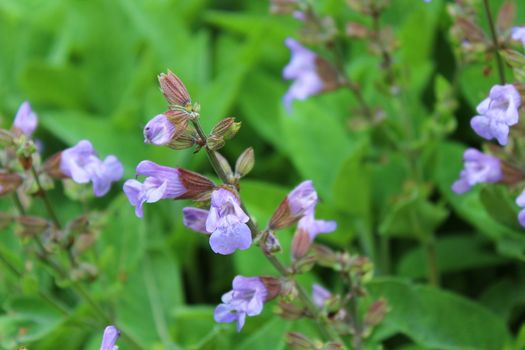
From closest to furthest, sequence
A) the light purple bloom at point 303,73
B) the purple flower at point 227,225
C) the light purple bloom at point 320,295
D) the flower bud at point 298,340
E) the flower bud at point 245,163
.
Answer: the purple flower at point 227,225, the flower bud at point 245,163, the flower bud at point 298,340, the light purple bloom at point 320,295, the light purple bloom at point 303,73

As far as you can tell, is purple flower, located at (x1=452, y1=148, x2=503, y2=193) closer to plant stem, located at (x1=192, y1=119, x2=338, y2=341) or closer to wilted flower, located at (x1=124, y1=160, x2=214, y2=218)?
plant stem, located at (x1=192, y1=119, x2=338, y2=341)

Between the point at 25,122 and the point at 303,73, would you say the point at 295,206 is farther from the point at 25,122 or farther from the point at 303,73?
the point at 303,73

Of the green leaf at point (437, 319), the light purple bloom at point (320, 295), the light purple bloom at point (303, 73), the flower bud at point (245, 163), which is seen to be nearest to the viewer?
the flower bud at point (245, 163)

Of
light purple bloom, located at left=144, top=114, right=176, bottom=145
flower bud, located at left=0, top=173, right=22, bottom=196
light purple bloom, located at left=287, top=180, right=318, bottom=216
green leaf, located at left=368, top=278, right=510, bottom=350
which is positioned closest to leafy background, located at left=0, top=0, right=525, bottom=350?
green leaf, located at left=368, top=278, right=510, bottom=350

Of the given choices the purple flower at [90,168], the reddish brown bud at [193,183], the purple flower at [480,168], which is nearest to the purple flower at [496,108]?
the purple flower at [480,168]

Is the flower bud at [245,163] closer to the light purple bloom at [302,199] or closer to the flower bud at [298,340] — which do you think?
the light purple bloom at [302,199]
